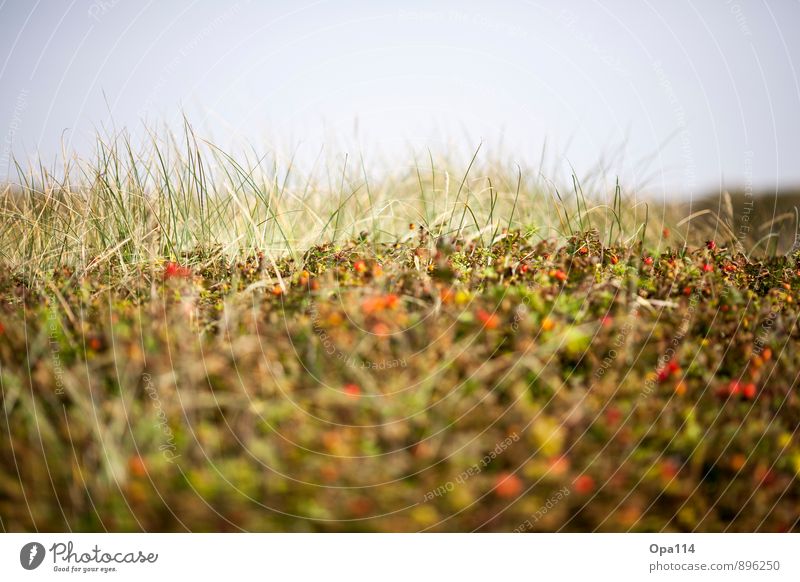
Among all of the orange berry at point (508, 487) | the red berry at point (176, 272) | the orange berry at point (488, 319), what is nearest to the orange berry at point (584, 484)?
the orange berry at point (508, 487)

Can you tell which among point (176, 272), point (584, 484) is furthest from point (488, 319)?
point (176, 272)

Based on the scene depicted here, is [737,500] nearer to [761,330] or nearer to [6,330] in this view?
[761,330]

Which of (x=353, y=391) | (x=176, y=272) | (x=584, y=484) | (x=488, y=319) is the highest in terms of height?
(x=176, y=272)

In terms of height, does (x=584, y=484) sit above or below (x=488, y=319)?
below

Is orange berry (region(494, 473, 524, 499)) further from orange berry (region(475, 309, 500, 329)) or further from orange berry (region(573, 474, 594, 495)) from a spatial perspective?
orange berry (region(475, 309, 500, 329))

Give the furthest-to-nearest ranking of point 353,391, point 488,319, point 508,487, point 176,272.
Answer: point 176,272 → point 488,319 → point 353,391 → point 508,487

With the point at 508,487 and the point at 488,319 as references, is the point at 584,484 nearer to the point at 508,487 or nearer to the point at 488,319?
the point at 508,487

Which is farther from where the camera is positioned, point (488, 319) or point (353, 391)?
point (488, 319)

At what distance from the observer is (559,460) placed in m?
2.65

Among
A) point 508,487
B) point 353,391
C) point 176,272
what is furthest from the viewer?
point 176,272

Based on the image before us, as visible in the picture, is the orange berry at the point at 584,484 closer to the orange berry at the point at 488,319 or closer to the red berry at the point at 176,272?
the orange berry at the point at 488,319
